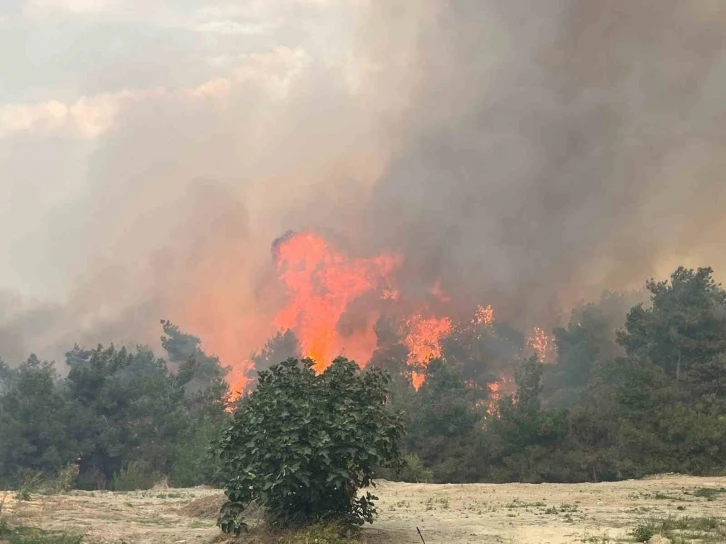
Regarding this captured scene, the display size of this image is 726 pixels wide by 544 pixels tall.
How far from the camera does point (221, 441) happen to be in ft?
48.1

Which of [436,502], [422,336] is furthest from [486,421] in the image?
[422,336]

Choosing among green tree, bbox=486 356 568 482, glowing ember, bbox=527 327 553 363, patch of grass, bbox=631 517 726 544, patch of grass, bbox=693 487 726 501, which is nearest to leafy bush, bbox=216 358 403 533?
patch of grass, bbox=631 517 726 544

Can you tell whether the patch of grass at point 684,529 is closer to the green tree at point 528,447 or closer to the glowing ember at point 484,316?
the green tree at point 528,447

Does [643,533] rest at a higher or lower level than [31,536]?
lower

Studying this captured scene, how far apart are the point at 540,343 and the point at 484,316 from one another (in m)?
9.58

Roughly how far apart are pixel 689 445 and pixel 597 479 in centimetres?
498

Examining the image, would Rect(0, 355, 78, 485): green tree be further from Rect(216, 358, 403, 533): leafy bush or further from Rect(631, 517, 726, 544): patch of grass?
Rect(631, 517, 726, 544): patch of grass

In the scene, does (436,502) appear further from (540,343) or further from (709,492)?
(540,343)

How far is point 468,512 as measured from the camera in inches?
814

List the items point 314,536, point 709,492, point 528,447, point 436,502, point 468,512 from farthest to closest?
point 528,447
point 709,492
point 436,502
point 468,512
point 314,536

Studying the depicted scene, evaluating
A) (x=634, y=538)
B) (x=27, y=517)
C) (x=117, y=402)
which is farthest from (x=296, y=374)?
(x=117, y=402)

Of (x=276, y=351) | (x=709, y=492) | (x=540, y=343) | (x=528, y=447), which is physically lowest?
(x=709, y=492)

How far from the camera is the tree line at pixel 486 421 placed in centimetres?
3594

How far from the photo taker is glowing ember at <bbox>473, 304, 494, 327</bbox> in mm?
81125
